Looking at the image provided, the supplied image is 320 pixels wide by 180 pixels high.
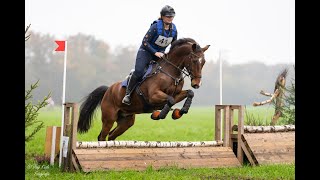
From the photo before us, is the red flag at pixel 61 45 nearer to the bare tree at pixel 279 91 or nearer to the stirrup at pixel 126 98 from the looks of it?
the stirrup at pixel 126 98

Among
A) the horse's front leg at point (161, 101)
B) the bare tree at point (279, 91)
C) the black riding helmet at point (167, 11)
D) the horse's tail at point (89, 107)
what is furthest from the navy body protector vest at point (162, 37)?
the bare tree at point (279, 91)

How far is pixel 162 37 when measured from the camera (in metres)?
6.39

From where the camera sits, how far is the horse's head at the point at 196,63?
20.0ft

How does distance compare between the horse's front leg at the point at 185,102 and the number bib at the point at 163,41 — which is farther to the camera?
the number bib at the point at 163,41

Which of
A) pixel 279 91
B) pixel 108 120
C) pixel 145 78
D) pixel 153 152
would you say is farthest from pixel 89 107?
pixel 279 91

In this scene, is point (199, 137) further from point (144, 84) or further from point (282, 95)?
point (144, 84)

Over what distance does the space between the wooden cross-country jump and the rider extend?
763mm

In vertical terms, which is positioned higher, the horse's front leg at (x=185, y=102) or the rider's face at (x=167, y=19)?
the rider's face at (x=167, y=19)

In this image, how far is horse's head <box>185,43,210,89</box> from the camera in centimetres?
609

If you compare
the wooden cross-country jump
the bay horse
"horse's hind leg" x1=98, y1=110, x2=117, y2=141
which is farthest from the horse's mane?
"horse's hind leg" x1=98, y1=110, x2=117, y2=141

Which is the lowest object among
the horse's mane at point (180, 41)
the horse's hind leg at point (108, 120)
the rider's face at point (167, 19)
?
the horse's hind leg at point (108, 120)

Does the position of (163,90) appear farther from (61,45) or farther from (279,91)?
(279,91)

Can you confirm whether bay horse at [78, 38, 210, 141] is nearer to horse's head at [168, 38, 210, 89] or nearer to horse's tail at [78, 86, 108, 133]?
horse's head at [168, 38, 210, 89]

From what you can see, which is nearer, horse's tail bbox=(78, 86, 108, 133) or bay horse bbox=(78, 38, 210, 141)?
bay horse bbox=(78, 38, 210, 141)
